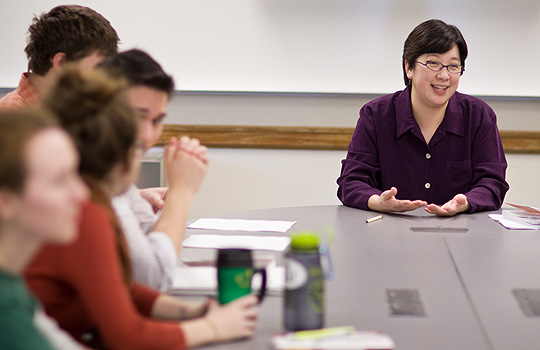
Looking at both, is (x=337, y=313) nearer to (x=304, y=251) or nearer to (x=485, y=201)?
(x=304, y=251)

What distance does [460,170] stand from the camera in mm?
2600

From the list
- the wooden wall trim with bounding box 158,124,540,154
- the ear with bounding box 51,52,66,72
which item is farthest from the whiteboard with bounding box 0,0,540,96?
the ear with bounding box 51,52,66,72

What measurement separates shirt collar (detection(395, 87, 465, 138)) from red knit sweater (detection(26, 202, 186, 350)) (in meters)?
1.77

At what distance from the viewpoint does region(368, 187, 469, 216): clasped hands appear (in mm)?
2242

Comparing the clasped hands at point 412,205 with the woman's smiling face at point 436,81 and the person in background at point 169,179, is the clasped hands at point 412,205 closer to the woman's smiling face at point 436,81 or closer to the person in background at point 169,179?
the woman's smiling face at point 436,81

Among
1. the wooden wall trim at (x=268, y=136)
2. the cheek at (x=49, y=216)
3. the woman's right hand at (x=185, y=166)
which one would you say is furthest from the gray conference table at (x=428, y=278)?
the wooden wall trim at (x=268, y=136)

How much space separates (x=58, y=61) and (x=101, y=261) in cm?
136

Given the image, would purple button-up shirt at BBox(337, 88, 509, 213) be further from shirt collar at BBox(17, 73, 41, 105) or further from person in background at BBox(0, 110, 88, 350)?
person in background at BBox(0, 110, 88, 350)

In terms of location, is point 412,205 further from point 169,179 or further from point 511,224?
point 169,179

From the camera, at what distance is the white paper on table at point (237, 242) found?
1758 mm

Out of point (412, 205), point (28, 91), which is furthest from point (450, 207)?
point (28, 91)

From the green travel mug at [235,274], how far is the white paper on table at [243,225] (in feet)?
2.67

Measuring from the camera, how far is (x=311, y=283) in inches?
42.6

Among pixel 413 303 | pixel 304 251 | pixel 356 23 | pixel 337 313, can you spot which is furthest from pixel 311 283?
pixel 356 23
